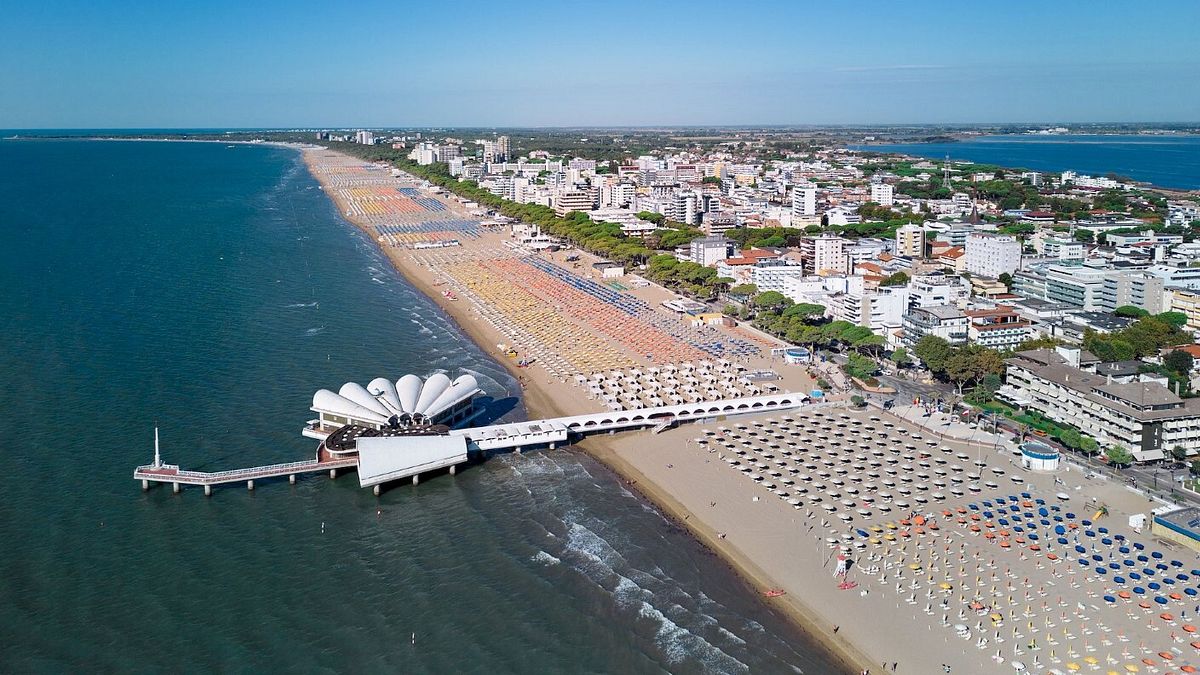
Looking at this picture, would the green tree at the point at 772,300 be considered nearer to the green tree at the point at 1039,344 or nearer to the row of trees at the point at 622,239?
the row of trees at the point at 622,239

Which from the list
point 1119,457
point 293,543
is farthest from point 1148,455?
point 293,543

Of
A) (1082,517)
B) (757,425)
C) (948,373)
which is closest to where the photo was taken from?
(1082,517)

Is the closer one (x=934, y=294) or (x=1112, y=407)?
(x=1112, y=407)

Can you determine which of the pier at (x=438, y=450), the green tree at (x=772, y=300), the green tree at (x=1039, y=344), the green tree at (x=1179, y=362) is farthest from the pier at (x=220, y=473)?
the green tree at (x=1179, y=362)

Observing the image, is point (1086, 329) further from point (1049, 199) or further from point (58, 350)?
point (1049, 199)

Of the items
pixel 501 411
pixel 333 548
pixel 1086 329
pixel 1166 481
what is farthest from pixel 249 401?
pixel 1086 329

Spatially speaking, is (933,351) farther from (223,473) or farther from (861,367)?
(223,473)
